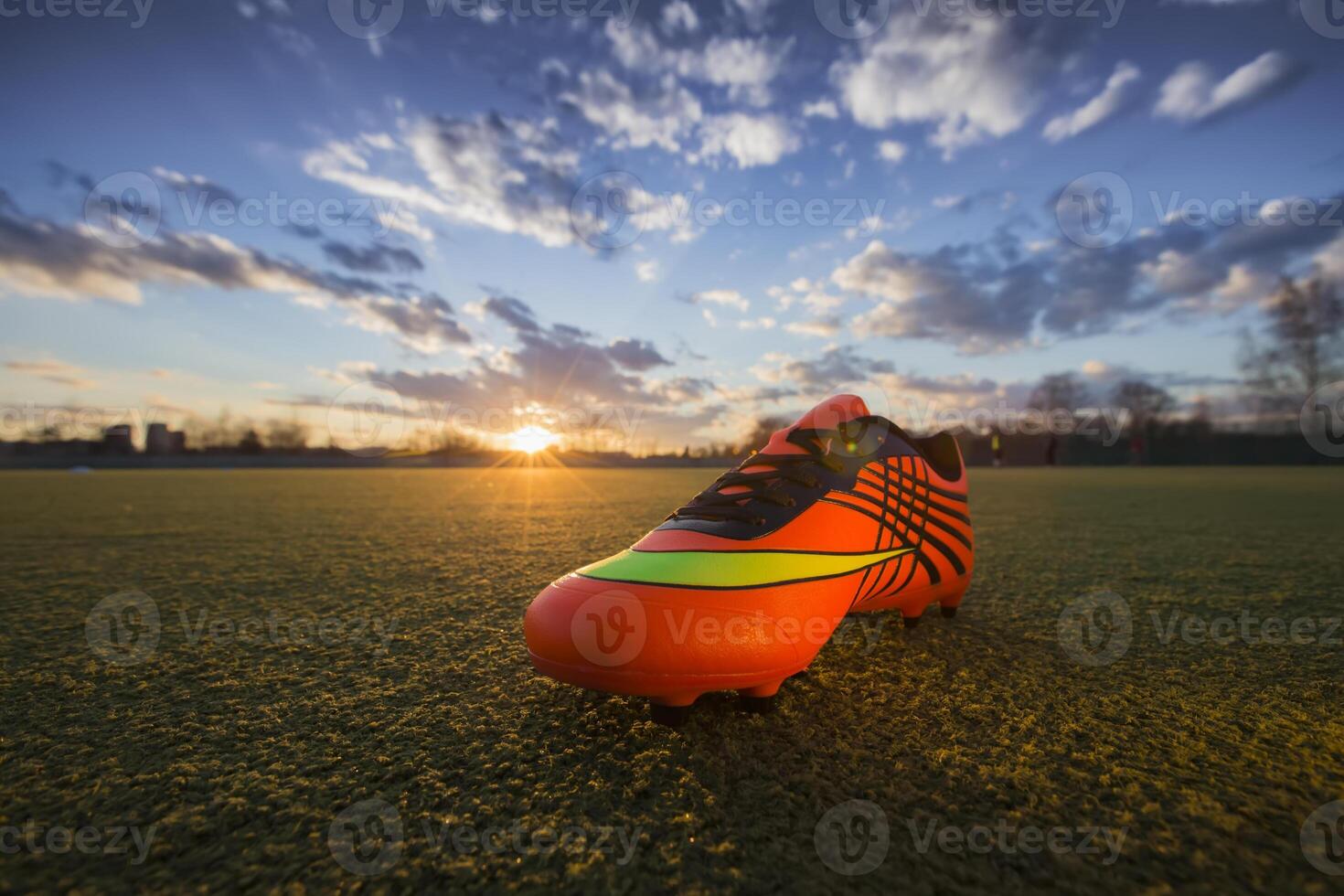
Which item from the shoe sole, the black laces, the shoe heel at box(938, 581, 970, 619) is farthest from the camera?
the shoe heel at box(938, 581, 970, 619)

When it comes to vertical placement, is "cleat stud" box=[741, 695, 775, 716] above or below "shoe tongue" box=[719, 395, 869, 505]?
below

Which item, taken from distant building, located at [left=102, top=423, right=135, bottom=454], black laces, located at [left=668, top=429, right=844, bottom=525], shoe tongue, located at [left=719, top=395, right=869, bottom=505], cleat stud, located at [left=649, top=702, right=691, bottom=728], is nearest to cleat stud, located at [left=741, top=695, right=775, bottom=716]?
cleat stud, located at [left=649, top=702, right=691, bottom=728]

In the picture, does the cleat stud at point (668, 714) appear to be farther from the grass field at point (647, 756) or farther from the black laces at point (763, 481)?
the black laces at point (763, 481)

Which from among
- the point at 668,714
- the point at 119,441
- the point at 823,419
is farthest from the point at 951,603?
the point at 119,441

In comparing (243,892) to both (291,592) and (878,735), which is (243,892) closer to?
(878,735)

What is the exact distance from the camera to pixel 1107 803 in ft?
2.52

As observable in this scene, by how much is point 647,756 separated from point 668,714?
89 mm

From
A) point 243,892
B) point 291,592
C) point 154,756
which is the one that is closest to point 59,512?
point 291,592

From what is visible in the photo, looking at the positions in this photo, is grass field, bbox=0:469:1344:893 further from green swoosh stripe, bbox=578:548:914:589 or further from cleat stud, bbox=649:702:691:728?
green swoosh stripe, bbox=578:548:914:589

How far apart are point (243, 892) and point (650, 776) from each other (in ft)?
1.55

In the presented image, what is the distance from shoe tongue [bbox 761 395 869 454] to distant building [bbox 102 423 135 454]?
52.2 metres

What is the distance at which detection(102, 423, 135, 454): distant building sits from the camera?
39594 mm

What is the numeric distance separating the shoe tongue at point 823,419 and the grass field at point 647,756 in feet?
1.67

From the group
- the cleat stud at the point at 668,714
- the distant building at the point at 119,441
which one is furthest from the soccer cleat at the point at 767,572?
the distant building at the point at 119,441
